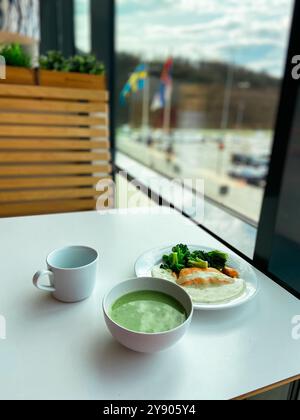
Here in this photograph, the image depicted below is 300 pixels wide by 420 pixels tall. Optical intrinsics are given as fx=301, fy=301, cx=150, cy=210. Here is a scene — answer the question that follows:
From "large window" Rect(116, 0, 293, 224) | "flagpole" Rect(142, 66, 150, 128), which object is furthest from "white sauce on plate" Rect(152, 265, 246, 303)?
"flagpole" Rect(142, 66, 150, 128)

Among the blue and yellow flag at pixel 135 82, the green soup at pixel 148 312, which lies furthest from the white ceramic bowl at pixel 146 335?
the blue and yellow flag at pixel 135 82

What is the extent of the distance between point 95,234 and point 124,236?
0.10 m

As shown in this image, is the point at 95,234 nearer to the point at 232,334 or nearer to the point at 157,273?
the point at 157,273

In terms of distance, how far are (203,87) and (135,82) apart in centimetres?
187

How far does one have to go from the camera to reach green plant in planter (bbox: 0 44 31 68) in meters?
1.51

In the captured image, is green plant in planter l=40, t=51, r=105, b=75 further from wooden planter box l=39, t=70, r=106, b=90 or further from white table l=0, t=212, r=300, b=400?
white table l=0, t=212, r=300, b=400

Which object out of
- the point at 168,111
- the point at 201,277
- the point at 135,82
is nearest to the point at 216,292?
the point at 201,277

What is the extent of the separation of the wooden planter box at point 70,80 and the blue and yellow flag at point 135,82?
1197 mm

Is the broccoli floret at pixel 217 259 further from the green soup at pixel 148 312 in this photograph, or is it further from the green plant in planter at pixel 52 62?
the green plant in planter at pixel 52 62

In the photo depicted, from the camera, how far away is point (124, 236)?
97cm

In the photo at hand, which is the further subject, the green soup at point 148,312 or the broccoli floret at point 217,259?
the broccoli floret at point 217,259

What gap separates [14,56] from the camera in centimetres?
151

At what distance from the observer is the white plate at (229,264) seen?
62 centimetres

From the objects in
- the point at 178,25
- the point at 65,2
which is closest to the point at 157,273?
the point at 178,25
